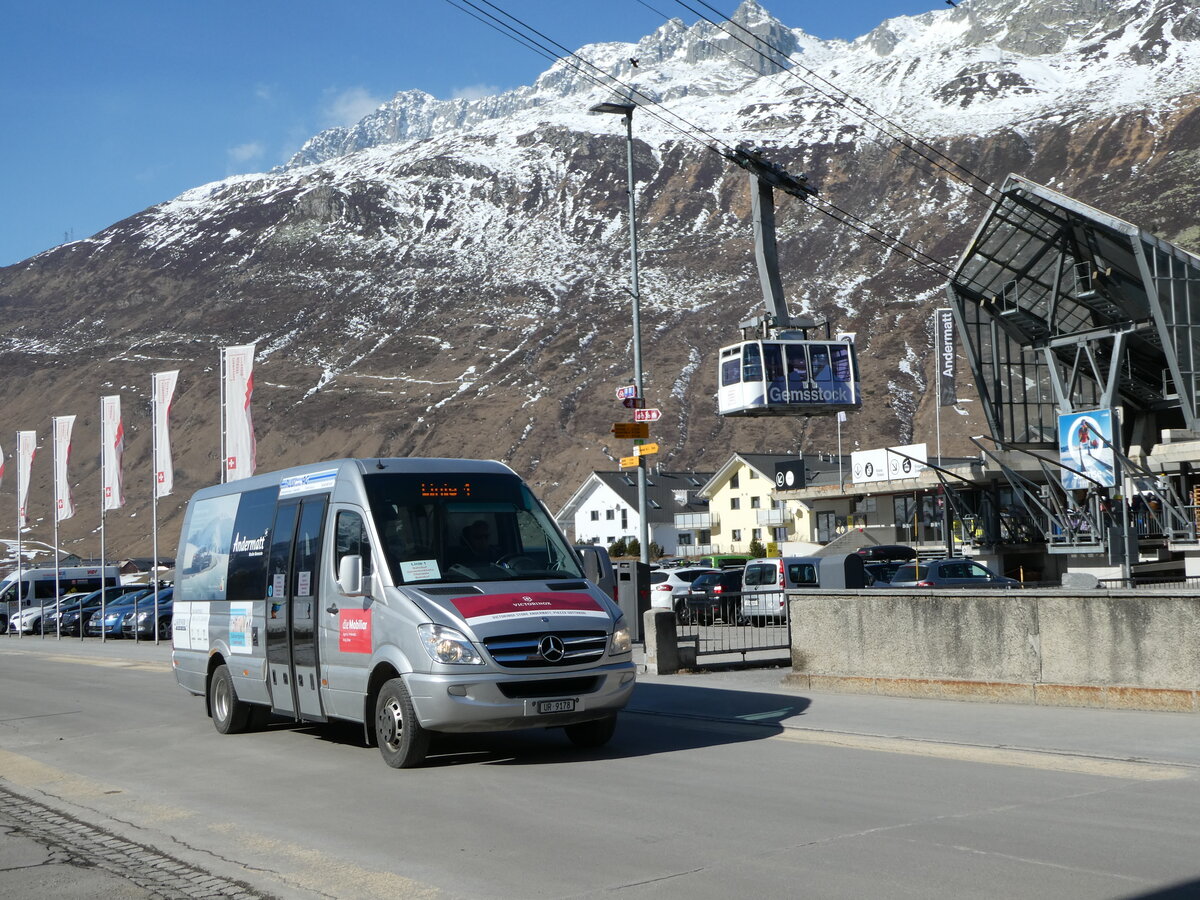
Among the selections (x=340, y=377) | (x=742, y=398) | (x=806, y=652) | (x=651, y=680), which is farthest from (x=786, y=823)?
(x=340, y=377)

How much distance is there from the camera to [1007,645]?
44.5 ft

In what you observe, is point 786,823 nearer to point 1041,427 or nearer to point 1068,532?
point 1068,532

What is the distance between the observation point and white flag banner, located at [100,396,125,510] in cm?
4006

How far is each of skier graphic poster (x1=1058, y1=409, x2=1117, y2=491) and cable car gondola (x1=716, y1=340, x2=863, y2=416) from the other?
1047 cm

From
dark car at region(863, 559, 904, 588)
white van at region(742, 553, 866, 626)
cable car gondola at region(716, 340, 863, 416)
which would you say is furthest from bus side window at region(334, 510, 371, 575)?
cable car gondola at region(716, 340, 863, 416)

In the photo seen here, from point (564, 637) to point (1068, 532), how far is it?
1630 inches

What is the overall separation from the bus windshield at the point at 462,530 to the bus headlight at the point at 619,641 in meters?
0.78

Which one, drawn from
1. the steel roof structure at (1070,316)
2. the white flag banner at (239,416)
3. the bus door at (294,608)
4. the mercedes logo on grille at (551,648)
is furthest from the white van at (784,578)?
the steel roof structure at (1070,316)

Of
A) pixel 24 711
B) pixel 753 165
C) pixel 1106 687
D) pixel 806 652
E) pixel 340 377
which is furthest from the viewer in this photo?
pixel 340 377

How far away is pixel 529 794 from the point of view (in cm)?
932

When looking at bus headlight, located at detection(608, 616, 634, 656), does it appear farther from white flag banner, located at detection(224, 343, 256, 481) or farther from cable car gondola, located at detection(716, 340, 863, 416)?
cable car gondola, located at detection(716, 340, 863, 416)

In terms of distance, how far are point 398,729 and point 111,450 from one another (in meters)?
32.8

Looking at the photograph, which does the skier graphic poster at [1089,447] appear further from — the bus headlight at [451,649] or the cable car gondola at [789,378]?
the bus headlight at [451,649]

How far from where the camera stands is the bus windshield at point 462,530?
10.9m
